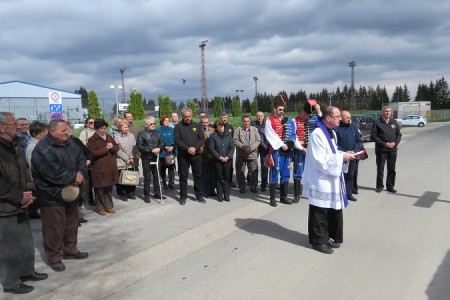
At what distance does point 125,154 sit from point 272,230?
3.79 m

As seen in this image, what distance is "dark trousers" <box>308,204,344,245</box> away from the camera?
4945mm

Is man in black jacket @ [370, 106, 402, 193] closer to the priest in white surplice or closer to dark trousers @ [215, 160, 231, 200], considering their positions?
dark trousers @ [215, 160, 231, 200]

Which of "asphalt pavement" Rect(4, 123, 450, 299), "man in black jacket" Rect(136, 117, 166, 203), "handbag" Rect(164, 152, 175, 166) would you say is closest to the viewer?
"asphalt pavement" Rect(4, 123, 450, 299)

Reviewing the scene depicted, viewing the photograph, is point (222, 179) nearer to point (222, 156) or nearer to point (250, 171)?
point (222, 156)

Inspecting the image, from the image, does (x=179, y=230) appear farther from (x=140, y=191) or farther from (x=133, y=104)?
(x=133, y=104)

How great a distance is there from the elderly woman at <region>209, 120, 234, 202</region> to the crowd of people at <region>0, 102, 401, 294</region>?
21 mm

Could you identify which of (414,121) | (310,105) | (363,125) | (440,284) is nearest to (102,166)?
(310,105)

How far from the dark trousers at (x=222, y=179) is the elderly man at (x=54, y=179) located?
11.8 ft

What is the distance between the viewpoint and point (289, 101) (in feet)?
223

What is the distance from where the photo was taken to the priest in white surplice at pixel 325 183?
476cm

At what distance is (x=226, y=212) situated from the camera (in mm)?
7039

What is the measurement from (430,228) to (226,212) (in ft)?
10.8

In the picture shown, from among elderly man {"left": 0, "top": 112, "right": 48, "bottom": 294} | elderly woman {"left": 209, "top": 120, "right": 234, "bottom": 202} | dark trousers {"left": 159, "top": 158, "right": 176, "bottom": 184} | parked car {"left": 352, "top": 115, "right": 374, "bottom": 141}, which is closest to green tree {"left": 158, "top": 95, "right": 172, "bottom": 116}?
parked car {"left": 352, "top": 115, "right": 374, "bottom": 141}

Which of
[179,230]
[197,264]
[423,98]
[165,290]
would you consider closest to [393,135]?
[179,230]
